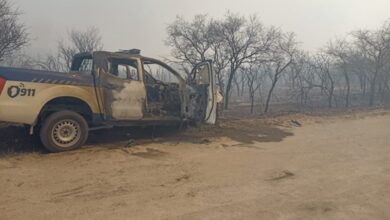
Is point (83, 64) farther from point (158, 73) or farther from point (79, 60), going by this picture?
point (158, 73)

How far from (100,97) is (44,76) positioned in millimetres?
1143

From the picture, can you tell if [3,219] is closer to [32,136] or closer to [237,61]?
[32,136]

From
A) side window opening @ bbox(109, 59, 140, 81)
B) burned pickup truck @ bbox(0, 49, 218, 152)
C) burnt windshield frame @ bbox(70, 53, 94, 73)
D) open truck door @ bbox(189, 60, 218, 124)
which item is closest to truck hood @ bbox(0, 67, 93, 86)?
burned pickup truck @ bbox(0, 49, 218, 152)

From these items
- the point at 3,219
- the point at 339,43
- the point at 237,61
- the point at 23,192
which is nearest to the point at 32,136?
the point at 23,192

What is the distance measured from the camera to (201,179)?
18.7 feet

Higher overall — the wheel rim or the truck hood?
the truck hood

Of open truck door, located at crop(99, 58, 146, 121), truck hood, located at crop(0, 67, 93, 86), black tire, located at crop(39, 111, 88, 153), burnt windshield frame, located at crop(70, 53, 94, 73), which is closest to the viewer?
truck hood, located at crop(0, 67, 93, 86)

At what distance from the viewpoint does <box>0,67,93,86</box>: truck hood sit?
669 centimetres

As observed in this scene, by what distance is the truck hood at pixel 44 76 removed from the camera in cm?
669

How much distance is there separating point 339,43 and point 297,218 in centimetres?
2855

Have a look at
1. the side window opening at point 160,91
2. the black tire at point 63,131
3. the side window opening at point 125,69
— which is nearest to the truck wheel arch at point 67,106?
the black tire at point 63,131

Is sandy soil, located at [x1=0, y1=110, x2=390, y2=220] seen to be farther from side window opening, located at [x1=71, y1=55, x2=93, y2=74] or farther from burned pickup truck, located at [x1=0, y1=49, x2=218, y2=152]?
side window opening, located at [x1=71, y1=55, x2=93, y2=74]

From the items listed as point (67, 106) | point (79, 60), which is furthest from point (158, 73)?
point (67, 106)

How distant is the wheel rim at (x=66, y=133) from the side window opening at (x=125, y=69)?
1.39 meters
